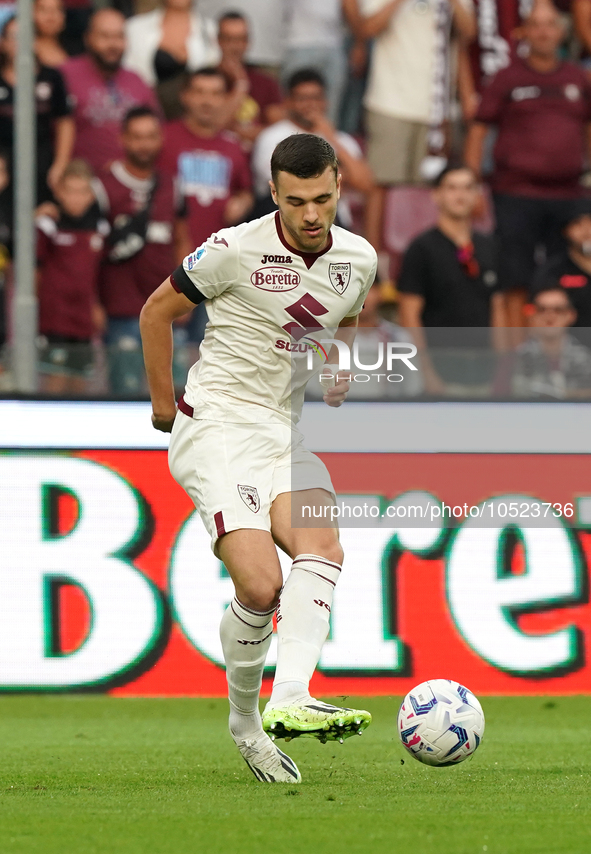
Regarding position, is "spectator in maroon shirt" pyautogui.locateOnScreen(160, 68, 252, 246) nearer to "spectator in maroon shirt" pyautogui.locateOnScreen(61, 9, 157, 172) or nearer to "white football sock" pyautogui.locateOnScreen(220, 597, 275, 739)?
"spectator in maroon shirt" pyautogui.locateOnScreen(61, 9, 157, 172)

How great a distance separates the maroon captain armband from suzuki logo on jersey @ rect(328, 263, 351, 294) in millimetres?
489

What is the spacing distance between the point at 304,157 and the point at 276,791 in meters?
2.31

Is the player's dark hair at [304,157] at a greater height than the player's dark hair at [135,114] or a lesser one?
lesser

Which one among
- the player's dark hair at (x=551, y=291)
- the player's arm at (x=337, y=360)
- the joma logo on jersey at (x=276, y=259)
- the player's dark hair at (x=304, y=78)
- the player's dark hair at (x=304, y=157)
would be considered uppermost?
the player's dark hair at (x=304, y=78)

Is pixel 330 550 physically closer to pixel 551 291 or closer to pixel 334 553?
pixel 334 553

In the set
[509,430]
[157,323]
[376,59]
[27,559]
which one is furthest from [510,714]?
[376,59]

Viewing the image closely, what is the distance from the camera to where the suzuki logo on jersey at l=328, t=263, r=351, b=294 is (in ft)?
16.8

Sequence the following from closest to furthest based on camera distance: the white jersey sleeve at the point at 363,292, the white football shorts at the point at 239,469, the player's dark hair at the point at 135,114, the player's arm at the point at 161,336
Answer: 1. the white football shorts at the point at 239,469
2. the player's arm at the point at 161,336
3. the white jersey sleeve at the point at 363,292
4. the player's dark hair at the point at 135,114

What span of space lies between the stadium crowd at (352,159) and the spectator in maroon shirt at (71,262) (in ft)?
0.05

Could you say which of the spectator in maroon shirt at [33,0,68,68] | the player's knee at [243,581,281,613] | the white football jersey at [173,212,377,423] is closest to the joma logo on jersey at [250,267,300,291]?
the white football jersey at [173,212,377,423]

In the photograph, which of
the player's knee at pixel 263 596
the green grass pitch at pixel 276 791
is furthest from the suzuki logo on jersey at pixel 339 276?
the green grass pitch at pixel 276 791

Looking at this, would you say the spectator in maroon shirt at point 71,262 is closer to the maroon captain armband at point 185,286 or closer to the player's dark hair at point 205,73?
the player's dark hair at point 205,73

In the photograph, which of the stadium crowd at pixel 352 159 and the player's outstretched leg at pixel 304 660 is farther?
the stadium crowd at pixel 352 159

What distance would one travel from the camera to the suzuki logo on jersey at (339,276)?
511cm
